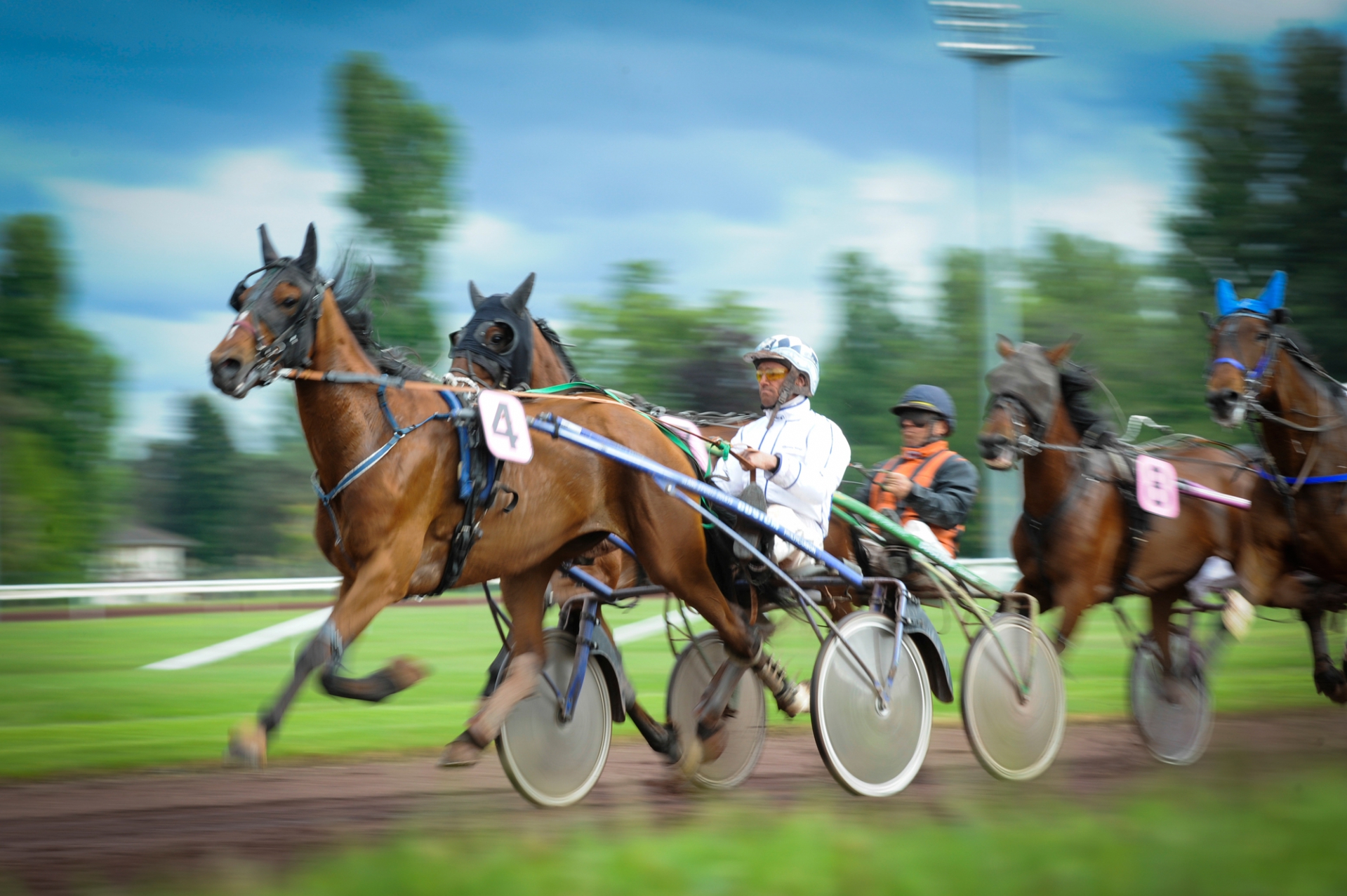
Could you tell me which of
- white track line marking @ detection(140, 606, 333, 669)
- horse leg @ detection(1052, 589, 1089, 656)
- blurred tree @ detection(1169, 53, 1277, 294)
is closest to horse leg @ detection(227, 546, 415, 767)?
horse leg @ detection(1052, 589, 1089, 656)

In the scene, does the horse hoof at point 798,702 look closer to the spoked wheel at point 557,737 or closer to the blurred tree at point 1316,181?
the spoked wheel at point 557,737

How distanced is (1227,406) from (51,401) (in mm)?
33546

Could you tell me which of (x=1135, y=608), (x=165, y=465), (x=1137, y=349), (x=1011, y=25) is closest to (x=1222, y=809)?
(x=1011, y=25)

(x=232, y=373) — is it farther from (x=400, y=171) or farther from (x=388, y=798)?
(x=400, y=171)

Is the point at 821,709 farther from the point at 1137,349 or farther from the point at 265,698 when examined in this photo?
the point at 1137,349

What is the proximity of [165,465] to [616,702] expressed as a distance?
41.0 meters

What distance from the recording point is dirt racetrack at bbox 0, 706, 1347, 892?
4.49 m

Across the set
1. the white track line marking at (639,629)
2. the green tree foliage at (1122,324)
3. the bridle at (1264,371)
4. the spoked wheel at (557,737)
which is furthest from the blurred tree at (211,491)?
the bridle at (1264,371)

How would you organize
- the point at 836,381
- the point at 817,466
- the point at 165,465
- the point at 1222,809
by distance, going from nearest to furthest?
the point at 1222,809
the point at 817,466
the point at 836,381
the point at 165,465

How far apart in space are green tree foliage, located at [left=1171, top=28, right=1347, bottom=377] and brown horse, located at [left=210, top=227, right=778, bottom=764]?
1065 inches

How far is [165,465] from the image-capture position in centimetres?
4334

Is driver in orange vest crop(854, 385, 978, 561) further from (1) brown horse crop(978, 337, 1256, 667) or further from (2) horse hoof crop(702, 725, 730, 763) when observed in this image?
(2) horse hoof crop(702, 725, 730, 763)

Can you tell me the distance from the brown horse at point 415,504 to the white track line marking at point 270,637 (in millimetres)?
5563

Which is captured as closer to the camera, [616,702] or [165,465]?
[616,702]
